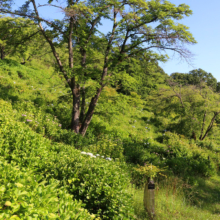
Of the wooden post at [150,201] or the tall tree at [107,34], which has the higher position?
the tall tree at [107,34]

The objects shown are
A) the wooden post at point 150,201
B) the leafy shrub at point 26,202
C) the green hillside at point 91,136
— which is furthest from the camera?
the wooden post at point 150,201

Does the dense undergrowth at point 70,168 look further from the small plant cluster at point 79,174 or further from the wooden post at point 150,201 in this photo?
the wooden post at point 150,201

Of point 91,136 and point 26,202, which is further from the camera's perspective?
point 91,136

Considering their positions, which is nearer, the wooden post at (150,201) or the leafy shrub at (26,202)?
the leafy shrub at (26,202)

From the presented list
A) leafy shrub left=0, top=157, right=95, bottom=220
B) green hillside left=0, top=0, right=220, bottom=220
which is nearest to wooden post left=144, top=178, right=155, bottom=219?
green hillside left=0, top=0, right=220, bottom=220

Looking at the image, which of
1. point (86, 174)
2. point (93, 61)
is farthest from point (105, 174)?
point (93, 61)

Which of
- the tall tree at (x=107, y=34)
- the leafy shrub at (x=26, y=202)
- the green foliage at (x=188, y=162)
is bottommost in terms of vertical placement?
the green foliage at (x=188, y=162)

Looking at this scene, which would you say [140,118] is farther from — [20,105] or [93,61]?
[20,105]

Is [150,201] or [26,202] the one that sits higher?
[26,202]

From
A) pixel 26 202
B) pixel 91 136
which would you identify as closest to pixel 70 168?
pixel 26 202

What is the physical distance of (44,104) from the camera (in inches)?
386

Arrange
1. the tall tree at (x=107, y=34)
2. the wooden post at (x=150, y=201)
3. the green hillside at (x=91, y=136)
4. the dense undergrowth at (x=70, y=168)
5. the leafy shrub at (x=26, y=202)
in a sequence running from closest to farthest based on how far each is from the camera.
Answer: the leafy shrub at (x=26, y=202)
the dense undergrowth at (x=70, y=168)
the green hillside at (x=91, y=136)
the wooden post at (x=150, y=201)
the tall tree at (x=107, y=34)

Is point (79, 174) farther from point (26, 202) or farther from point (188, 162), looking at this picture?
point (188, 162)

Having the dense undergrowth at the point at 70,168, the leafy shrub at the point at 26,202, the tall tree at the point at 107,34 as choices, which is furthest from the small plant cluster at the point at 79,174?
the tall tree at the point at 107,34
